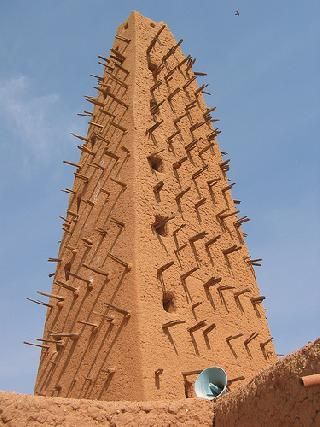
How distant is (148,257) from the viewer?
1269 centimetres

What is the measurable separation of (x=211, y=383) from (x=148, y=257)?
325 centimetres

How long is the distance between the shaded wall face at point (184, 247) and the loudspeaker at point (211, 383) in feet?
3.14

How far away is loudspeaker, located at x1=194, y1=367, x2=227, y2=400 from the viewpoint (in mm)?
10305

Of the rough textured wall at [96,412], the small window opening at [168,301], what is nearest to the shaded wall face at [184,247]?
the small window opening at [168,301]

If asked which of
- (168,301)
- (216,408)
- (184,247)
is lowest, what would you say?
(216,408)

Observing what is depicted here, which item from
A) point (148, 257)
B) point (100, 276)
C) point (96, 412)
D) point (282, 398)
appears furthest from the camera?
point (100, 276)

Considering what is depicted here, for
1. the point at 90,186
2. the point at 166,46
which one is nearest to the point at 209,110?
the point at 166,46

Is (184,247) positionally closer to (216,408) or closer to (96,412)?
(216,408)

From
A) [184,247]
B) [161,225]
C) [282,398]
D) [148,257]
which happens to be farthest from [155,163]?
[282,398]

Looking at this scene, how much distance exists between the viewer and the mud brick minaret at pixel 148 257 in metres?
11.7

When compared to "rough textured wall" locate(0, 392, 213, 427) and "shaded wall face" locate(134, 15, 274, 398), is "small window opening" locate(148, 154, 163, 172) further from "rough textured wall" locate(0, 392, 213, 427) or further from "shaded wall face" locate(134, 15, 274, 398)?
"rough textured wall" locate(0, 392, 213, 427)

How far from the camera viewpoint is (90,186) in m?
15.7

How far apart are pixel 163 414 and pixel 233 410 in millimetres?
1212

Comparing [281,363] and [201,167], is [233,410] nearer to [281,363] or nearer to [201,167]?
[281,363]
